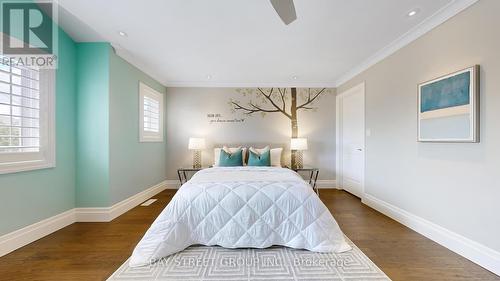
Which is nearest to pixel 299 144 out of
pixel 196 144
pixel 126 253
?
pixel 196 144

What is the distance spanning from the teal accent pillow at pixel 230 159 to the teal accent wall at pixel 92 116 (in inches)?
73.2

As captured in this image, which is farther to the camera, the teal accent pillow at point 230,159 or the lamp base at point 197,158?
the lamp base at point 197,158

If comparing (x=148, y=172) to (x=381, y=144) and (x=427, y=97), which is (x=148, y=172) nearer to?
(x=381, y=144)

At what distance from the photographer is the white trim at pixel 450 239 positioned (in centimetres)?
182

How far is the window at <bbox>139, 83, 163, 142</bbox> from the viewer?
383cm

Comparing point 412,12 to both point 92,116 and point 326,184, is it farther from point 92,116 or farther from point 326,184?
point 92,116

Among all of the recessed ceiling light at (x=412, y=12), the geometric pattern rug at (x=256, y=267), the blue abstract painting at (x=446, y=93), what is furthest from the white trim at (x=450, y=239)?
the recessed ceiling light at (x=412, y=12)

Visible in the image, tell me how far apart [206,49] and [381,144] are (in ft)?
9.70

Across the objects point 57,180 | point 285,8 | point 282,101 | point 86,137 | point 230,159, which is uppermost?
point 285,8

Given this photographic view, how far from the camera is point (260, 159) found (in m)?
4.13

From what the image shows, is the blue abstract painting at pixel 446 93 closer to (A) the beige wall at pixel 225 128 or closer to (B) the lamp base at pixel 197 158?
(A) the beige wall at pixel 225 128

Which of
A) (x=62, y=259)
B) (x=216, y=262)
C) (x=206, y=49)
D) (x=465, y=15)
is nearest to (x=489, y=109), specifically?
(x=465, y=15)

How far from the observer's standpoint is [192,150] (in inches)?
191

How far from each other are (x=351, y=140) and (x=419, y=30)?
86.9 inches
